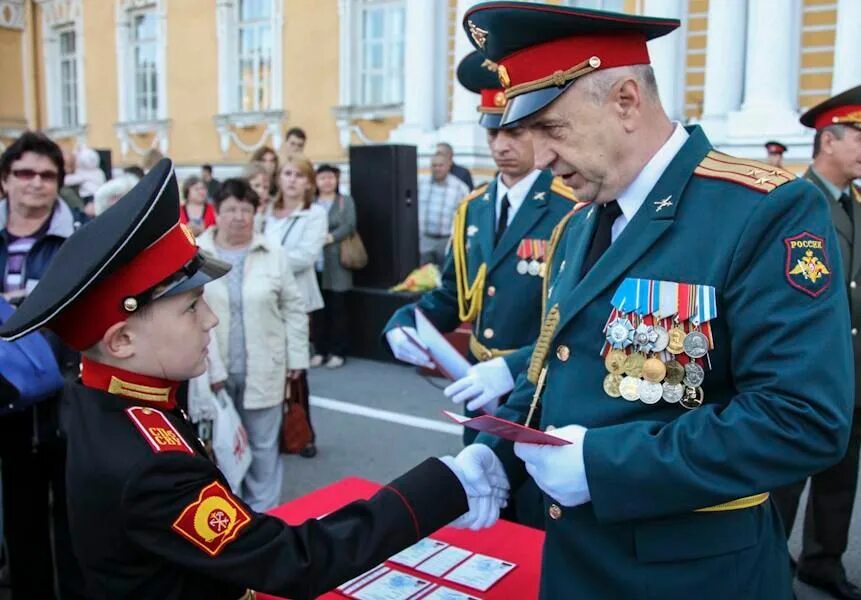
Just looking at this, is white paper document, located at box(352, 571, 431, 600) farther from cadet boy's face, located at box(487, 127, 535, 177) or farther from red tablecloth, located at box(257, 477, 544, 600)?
cadet boy's face, located at box(487, 127, 535, 177)

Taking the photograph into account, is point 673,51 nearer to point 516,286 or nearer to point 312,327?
point 312,327

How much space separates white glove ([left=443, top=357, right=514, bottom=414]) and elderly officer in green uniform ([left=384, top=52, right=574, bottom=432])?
43 centimetres

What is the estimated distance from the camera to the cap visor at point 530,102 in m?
1.52

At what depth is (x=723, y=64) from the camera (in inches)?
375

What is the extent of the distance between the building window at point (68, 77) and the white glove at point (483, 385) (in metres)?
18.5

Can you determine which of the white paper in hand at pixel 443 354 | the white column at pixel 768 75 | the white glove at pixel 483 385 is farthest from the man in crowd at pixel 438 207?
the white glove at pixel 483 385

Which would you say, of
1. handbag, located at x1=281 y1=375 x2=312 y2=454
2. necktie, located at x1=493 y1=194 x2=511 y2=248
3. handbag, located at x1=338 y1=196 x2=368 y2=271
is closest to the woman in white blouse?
handbag, located at x1=338 y1=196 x2=368 y2=271

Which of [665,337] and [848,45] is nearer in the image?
[665,337]

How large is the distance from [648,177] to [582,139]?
15cm

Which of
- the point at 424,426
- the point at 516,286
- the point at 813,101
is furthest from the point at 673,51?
the point at 516,286

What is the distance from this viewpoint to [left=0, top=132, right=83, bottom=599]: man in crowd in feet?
10.4

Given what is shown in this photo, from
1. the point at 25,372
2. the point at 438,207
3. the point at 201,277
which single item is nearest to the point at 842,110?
the point at 201,277

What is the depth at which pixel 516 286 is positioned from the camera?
3045 millimetres

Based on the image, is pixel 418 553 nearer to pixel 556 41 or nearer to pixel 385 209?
pixel 556 41
